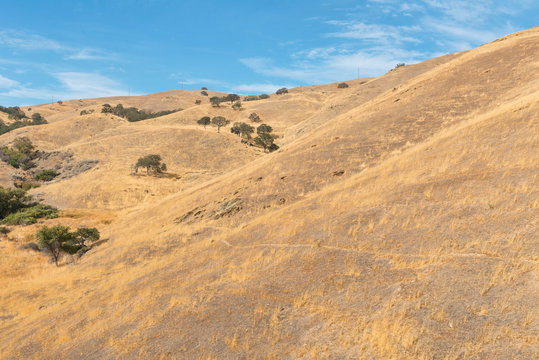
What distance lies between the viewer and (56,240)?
24328 millimetres

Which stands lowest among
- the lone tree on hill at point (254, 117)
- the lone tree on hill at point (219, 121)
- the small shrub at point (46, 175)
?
the small shrub at point (46, 175)

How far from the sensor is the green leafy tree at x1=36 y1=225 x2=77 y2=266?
23987 mm

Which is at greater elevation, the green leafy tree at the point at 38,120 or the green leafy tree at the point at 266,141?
the green leafy tree at the point at 38,120

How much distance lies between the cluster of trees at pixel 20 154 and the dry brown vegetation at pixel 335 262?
40905mm

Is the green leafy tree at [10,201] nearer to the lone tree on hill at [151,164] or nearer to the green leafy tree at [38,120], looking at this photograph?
the lone tree on hill at [151,164]

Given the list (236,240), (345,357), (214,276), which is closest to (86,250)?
(236,240)

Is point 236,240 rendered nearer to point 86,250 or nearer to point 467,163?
point 467,163

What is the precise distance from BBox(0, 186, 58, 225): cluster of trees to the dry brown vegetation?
11.4 ft

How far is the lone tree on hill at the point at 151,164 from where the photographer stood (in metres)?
51.4

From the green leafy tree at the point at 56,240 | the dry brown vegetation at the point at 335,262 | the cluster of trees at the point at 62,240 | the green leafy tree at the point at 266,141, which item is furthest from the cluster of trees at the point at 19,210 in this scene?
the green leafy tree at the point at 266,141

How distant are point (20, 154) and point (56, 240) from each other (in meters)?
52.6

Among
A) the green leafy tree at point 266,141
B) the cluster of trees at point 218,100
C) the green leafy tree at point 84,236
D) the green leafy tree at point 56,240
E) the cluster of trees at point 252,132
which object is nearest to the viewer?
the green leafy tree at point 56,240

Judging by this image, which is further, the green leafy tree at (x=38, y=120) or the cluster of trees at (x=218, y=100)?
the cluster of trees at (x=218, y=100)

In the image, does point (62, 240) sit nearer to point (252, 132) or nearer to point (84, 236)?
point (84, 236)
